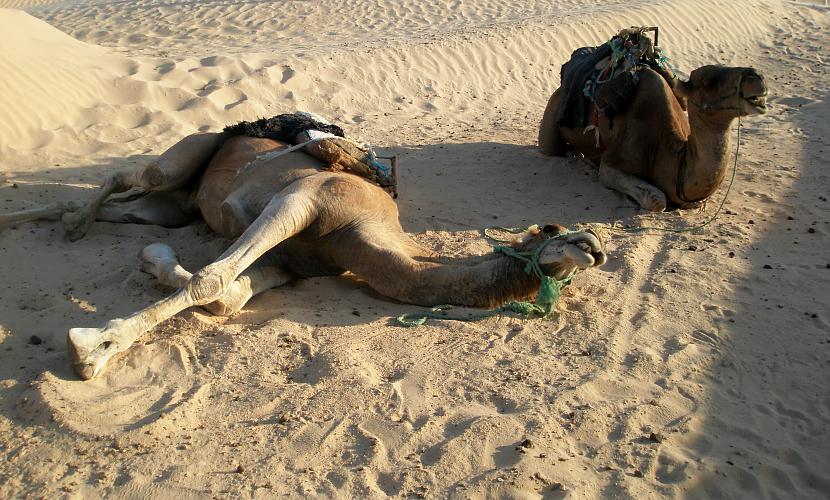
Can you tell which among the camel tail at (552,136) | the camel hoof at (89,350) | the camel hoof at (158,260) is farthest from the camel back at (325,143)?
the camel tail at (552,136)

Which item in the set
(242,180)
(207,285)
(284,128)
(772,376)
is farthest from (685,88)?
(207,285)

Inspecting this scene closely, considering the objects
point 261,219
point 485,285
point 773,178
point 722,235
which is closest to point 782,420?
point 485,285

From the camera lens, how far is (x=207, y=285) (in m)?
4.18

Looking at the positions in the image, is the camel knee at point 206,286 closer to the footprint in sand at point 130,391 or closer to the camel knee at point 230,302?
the camel knee at point 230,302

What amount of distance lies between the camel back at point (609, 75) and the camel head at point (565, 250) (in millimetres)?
2825

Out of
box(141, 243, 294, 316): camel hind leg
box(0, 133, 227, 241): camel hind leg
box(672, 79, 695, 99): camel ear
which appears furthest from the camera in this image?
box(672, 79, 695, 99): camel ear

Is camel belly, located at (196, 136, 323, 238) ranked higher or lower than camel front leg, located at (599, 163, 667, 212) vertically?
higher

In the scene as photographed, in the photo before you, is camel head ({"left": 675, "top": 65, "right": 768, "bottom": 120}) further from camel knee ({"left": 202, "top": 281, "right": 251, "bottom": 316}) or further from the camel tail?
camel knee ({"left": 202, "top": 281, "right": 251, "bottom": 316})

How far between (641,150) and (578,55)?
1.76m

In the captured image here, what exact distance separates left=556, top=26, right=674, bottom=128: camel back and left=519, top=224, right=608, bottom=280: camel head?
2825 mm

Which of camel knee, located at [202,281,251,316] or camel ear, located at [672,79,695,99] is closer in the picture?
camel knee, located at [202,281,251,316]

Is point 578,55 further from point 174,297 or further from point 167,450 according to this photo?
point 167,450

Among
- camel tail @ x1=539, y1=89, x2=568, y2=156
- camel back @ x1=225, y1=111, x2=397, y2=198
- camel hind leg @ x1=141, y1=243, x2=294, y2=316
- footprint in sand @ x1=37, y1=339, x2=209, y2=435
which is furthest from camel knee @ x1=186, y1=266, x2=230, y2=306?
camel tail @ x1=539, y1=89, x2=568, y2=156

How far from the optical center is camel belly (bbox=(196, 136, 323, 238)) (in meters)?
5.10
